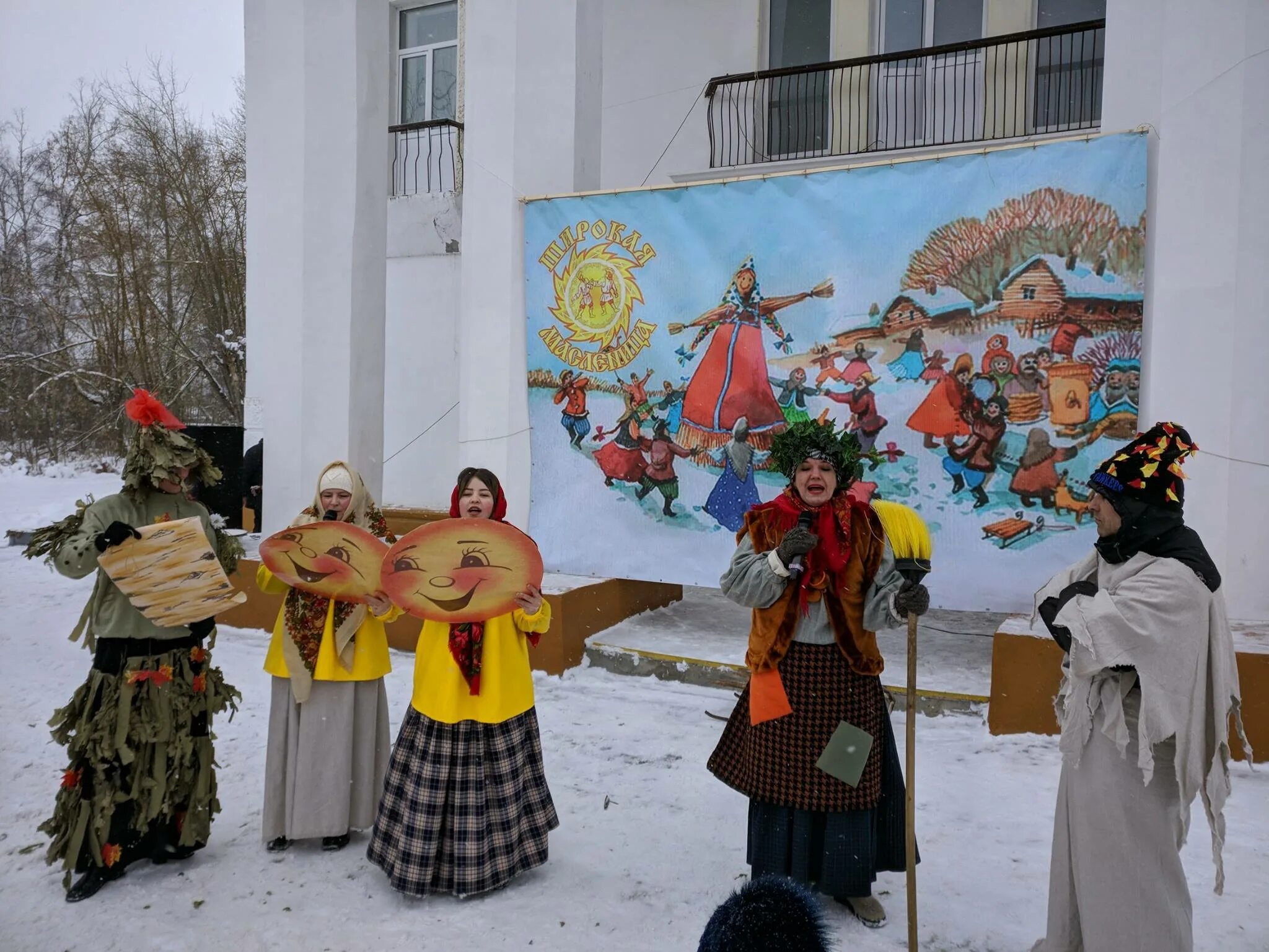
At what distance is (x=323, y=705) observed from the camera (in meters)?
3.62

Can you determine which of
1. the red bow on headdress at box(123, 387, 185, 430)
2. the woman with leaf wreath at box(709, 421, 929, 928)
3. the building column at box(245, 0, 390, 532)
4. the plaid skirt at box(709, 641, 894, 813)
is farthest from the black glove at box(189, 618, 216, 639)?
the building column at box(245, 0, 390, 532)

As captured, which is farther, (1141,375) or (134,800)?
(1141,375)

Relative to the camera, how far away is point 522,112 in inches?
247

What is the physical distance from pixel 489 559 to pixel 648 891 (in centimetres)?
134

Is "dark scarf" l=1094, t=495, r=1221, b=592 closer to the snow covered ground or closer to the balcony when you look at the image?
the snow covered ground

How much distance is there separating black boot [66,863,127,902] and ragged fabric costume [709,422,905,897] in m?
2.28

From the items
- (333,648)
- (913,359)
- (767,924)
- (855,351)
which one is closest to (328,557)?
(333,648)

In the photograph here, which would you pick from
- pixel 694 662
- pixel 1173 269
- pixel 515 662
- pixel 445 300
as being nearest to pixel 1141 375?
pixel 1173 269

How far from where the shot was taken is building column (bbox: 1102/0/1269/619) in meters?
4.48

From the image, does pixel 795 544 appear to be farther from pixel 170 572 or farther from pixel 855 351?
pixel 855 351

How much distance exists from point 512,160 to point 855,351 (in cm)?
271

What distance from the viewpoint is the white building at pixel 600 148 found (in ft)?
14.9

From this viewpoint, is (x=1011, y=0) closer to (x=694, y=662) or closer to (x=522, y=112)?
(x=522, y=112)

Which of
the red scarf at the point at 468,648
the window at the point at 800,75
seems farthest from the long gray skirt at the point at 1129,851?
the window at the point at 800,75
